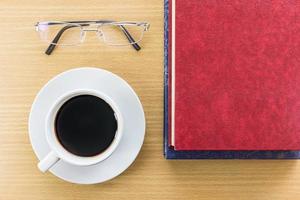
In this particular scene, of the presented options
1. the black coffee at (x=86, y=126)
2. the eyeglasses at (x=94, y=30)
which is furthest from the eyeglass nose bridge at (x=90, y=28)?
the black coffee at (x=86, y=126)

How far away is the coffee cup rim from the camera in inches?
24.2

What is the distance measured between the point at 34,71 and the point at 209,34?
0.88 ft

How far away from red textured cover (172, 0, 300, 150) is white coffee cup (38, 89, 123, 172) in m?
0.09

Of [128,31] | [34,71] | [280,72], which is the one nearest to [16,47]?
[34,71]

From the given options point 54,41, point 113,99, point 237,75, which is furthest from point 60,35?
point 237,75

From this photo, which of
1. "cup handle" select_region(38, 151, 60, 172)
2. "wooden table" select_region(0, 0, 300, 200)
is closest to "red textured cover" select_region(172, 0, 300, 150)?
"wooden table" select_region(0, 0, 300, 200)

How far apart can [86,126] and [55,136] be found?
0.05 meters

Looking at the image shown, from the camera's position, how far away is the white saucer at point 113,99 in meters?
0.66

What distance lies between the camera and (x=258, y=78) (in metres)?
0.63

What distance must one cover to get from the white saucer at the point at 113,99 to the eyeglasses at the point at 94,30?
57mm

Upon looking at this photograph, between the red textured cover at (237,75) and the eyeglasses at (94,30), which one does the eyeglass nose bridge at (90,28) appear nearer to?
the eyeglasses at (94,30)

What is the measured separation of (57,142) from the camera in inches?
24.9

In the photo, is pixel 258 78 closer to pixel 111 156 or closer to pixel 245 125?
pixel 245 125

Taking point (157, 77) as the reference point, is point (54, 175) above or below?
below
